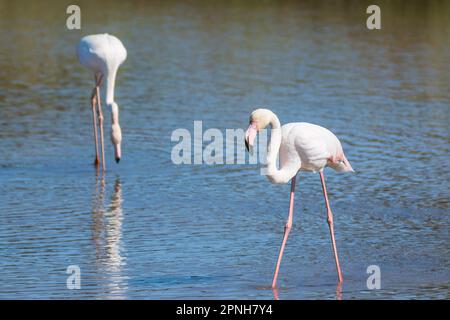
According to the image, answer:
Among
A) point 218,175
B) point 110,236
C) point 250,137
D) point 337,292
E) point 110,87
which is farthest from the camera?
point 110,87

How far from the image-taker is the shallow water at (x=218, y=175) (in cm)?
928

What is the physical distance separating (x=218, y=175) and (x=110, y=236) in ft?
9.23

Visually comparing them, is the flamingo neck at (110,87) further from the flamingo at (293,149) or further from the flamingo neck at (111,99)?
the flamingo at (293,149)

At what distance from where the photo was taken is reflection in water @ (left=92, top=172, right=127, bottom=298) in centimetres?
900

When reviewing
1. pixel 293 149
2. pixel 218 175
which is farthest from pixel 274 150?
pixel 218 175

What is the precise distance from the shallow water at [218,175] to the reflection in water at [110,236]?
0.03m

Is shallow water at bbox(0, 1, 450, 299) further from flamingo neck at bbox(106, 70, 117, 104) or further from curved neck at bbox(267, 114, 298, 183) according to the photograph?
A: curved neck at bbox(267, 114, 298, 183)

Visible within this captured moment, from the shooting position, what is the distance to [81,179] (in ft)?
42.1

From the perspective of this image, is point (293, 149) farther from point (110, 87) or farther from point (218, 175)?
point (110, 87)

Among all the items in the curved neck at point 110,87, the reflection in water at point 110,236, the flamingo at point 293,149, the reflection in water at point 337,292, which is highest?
the curved neck at point 110,87

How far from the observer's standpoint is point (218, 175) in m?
13.0

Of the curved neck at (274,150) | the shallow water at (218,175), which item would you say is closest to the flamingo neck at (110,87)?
the shallow water at (218,175)

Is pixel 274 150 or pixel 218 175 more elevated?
pixel 274 150

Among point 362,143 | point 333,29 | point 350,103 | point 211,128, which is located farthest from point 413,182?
point 333,29
